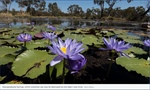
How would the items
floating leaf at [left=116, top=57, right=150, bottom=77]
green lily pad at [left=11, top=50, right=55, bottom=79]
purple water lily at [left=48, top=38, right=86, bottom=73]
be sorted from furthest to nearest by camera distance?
floating leaf at [left=116, top=57, right=150, bottom=77]
green lily pad at [left=11, top=50, right=55, bottom=79]
purple water lily at [left=48, top=38, right=86, bottom=73]

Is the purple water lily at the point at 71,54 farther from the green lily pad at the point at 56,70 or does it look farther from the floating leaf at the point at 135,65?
the floating leaf at the point at 135,65

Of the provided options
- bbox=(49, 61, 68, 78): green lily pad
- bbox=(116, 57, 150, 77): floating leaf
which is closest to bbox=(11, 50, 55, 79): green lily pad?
bbox=(49, 61, 68, 78): green lily pad

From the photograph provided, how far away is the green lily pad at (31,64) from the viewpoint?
87 centimetres

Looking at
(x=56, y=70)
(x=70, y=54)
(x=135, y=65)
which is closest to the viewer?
(x=70, y=54)

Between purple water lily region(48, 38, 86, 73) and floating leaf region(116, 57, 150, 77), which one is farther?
floating leaf region(116, 57, 150, 77)

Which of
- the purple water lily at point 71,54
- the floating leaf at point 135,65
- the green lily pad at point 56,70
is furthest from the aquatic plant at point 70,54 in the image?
the floating leaf at point 135,65

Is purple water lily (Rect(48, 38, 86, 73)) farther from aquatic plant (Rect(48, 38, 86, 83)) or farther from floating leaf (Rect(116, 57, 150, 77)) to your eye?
floating leaf (Rect(116, 57, 150, 77))

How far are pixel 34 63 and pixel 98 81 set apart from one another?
0.41m

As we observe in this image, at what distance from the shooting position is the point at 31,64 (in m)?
0.92

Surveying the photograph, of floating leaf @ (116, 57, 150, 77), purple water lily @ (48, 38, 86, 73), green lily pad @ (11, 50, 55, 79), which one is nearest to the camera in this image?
purple water lily @ (48, 38, 86, 73)

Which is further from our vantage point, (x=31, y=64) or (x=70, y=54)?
(x=31, y=64)

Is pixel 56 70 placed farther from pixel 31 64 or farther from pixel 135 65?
pixel 135 65

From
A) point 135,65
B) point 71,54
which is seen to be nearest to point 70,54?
point 71,54

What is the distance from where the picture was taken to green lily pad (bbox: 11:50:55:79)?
87cm
